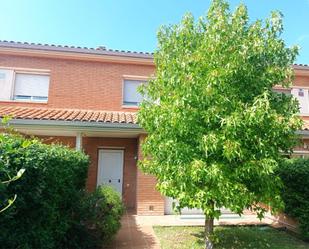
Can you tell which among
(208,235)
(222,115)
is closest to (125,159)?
(208,235)

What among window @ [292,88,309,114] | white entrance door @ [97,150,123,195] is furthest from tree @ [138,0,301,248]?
window @ [292,88,309,114]

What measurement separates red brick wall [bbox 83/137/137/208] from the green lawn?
453 cm

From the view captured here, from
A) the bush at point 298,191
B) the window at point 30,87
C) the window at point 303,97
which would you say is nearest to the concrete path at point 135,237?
the bush at point 298,191

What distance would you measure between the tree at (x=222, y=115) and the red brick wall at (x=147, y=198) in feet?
13.5

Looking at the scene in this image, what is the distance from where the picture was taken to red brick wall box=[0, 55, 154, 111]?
1387 cm

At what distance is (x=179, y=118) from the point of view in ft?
19.6

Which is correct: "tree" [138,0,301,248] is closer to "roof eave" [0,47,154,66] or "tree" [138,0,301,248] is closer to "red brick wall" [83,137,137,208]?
"red brick wall" [83,137,137,208]

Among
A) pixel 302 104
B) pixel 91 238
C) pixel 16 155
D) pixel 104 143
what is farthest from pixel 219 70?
pixel 302 104

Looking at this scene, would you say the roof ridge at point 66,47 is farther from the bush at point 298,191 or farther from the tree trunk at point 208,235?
the tree trunk at point 208,235

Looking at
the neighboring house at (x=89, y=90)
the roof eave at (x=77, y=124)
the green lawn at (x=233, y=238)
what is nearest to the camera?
the green lawn at (x=233, y=238)

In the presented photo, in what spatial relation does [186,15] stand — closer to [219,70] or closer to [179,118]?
[219,70]

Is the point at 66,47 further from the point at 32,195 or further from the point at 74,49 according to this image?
the point at 32,195

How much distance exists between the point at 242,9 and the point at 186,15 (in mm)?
1437

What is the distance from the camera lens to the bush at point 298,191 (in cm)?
808
